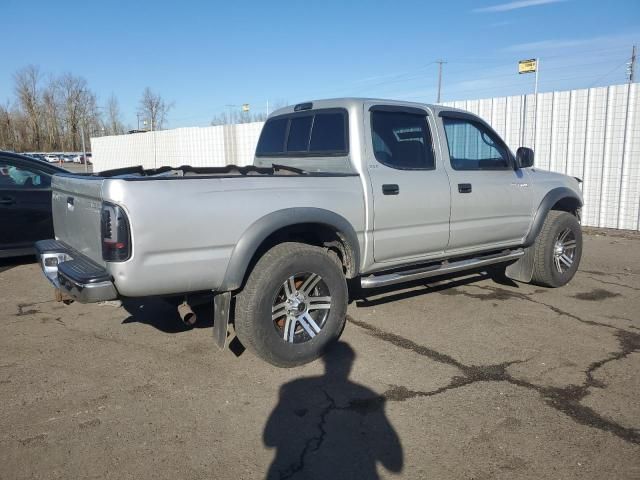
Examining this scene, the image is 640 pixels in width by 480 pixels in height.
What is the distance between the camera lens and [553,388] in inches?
145

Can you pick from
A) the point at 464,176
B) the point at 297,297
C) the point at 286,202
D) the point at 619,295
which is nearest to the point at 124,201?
the point at 286,202

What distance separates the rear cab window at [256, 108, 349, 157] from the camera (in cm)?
466

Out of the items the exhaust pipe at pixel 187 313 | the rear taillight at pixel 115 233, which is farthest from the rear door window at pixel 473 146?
the rear taillight at pixel 115 233

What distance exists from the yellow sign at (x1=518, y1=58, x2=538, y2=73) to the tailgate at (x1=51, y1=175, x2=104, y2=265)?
974 cm

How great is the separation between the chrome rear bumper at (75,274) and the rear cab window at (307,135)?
2.21 m

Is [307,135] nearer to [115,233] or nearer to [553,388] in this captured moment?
[115,233]

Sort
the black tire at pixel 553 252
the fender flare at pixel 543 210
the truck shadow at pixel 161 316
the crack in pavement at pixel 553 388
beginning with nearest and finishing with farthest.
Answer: the crack in pavement at pixel 553 388
the truck shadow at pixel 161 316
the fender flare at pixel 543 210
the black tire at pixel 553 252

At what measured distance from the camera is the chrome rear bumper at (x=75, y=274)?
11.1 feet

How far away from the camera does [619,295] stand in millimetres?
6027

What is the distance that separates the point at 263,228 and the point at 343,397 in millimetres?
1296

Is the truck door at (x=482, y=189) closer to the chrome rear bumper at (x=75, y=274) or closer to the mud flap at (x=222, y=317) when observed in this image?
the mud flap at (x=222, y=317)

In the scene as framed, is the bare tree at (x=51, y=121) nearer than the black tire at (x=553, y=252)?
No

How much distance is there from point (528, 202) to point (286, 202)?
10.6ft

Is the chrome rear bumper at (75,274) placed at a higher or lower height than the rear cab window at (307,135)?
lower
